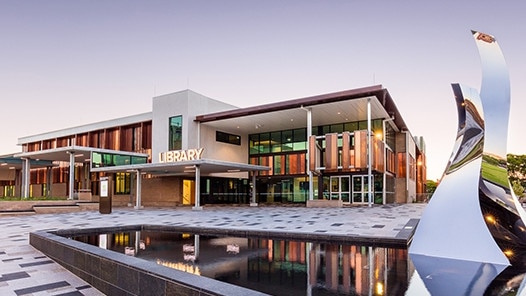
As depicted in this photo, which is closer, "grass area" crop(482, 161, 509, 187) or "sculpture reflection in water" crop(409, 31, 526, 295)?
"sculpture reflection in water" crop(409, 31, 526, 295)

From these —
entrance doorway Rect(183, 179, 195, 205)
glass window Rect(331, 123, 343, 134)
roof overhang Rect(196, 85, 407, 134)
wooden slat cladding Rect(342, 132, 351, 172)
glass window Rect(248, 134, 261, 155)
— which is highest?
roof overhang Rect(196, 85, 407, 134)

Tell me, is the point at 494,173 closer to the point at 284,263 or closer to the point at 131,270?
the point at 284,263

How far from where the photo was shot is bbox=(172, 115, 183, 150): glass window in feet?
105

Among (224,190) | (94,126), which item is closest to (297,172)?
(224,190)

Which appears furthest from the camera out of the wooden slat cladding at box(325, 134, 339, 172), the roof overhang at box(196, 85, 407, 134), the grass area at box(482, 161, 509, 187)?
the wooden slat cladding at box(325, 134, 339, 172)

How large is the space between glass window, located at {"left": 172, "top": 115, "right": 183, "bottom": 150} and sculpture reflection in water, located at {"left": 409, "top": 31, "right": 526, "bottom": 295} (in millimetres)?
26910

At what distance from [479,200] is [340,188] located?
23446 mm

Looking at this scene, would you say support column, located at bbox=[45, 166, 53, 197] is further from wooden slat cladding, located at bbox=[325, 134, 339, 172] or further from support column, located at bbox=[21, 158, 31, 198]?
wooden slat cladding, located at bbox=[325, 134, 339, 172]

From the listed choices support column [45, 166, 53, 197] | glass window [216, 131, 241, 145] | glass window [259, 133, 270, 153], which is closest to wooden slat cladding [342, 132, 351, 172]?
glass window [259, 133, 270, 153]

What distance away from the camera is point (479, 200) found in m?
6.44

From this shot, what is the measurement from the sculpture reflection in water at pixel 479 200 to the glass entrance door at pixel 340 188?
22624 millimetres

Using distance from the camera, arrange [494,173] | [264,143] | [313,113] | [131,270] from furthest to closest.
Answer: [264,143], [313,113], [494,173], [131,270]

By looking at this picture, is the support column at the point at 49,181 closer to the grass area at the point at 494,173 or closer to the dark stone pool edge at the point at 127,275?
the dark stone pool edge at the point at 127,275

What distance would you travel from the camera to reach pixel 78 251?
5961 millimetres
